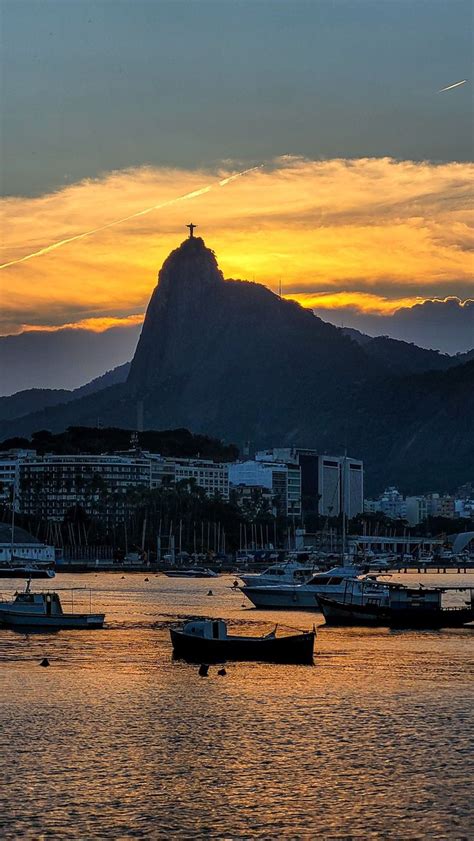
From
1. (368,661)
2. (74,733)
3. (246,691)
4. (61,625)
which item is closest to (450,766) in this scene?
(74,733)

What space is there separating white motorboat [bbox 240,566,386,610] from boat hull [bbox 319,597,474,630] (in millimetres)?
7499

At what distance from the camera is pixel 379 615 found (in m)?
94.4

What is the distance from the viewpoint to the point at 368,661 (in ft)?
239

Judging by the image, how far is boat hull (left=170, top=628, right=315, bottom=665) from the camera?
6731cm

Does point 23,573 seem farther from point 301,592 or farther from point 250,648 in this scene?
point 250,648

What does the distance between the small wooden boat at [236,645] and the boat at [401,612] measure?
83.5 ft

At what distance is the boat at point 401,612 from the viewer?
→ 310 feet

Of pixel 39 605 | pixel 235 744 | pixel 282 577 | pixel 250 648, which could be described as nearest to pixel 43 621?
pixel 39 605

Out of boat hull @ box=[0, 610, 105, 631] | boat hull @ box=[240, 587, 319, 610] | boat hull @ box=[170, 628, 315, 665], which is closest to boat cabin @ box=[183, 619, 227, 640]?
boat hull @ box=[170, 628, 315, 665]

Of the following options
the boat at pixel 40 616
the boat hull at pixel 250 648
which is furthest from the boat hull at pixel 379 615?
the boat hull at pixel 250 648

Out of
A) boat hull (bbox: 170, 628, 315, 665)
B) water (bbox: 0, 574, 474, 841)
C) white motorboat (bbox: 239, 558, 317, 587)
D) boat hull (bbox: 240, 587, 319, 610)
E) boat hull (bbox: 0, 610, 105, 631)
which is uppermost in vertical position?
white motorboat (bbox: 239, 558, 317, 587)

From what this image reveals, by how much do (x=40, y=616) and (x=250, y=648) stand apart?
73.6ft

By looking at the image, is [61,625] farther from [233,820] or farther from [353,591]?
[233,820]

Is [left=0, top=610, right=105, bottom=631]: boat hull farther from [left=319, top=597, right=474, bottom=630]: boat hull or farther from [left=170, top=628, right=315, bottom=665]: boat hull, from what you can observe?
[left=170, top=628, right=315, bottom=665]: boat hull
